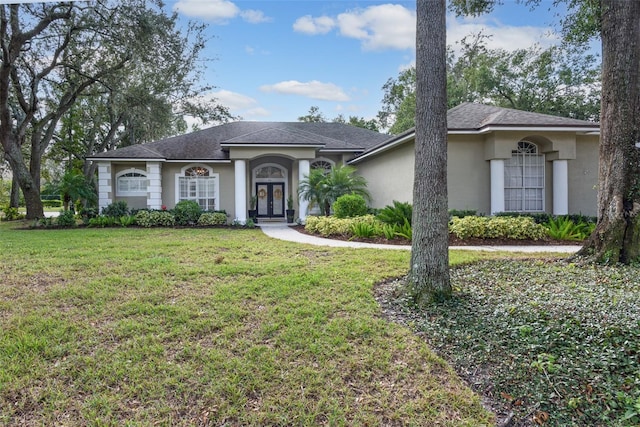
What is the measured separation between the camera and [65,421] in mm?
2854

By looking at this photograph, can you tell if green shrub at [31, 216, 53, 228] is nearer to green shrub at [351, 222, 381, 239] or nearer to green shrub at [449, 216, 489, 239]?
green shrub at [351, 222, 381, 239]

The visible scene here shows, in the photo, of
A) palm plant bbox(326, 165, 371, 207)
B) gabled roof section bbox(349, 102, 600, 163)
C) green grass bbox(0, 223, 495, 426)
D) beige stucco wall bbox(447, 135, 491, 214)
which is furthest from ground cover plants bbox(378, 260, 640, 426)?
palm plant bbox(326, 165, 371, 207)

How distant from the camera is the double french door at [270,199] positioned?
18.6m

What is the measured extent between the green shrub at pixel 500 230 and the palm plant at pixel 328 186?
550 cm

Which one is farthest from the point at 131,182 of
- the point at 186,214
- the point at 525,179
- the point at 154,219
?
the point at 525,179

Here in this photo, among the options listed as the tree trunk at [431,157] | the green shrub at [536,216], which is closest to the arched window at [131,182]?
the green shrub at [536,216]

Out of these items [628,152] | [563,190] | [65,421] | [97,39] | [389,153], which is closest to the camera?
[65,421]

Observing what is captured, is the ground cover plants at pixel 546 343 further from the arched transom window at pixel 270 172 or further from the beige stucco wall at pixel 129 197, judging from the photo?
the beige stucco wall at pixel 129 197

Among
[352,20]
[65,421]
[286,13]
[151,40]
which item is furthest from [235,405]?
[151,40]

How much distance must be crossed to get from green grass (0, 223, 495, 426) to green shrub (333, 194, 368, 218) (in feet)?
23.6

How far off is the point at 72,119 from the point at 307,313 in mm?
27132

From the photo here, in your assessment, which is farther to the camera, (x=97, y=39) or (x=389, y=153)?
(x=97, y=39)

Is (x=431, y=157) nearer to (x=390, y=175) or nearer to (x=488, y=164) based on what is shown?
(x=488, y=164)

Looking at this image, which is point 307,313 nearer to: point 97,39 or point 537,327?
point 537,327
